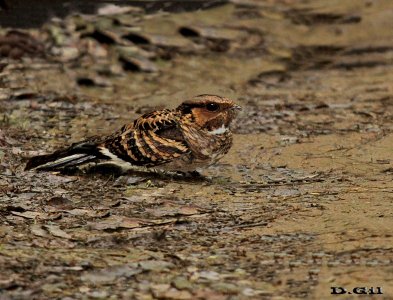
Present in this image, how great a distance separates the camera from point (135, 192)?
22.5 feet

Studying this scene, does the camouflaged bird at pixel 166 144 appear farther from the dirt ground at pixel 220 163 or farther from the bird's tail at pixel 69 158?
the dirt ground at pixel 220 163

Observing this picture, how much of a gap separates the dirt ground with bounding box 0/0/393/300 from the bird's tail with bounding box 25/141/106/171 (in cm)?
13

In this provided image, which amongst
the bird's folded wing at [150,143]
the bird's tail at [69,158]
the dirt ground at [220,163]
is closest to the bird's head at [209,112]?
the bird's folded wing at [150,143]

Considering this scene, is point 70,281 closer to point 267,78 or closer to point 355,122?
point 355,122

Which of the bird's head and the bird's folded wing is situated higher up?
the bird's head

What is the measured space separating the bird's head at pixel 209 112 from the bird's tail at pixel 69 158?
796 mm

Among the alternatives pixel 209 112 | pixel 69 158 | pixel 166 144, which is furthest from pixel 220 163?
pixel 69 158

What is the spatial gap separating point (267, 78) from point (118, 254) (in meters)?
6.67

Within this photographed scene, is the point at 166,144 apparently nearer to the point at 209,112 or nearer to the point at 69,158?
the point at 209,112

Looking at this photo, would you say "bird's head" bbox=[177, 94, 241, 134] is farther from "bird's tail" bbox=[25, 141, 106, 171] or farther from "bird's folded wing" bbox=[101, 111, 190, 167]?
"bird's tail" bbox=[25, 141, 106, 171]

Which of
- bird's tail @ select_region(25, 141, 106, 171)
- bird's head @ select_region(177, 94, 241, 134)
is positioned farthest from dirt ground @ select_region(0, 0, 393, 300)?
bird's head @ select_region(177, 94, 241, 134)

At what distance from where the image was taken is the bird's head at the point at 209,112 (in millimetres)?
7309

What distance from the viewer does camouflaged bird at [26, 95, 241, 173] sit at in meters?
7.15

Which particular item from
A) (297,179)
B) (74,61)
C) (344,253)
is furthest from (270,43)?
(344,253)
